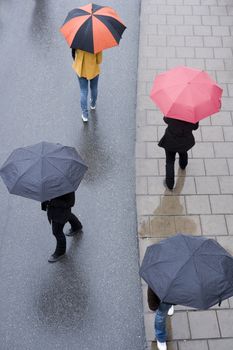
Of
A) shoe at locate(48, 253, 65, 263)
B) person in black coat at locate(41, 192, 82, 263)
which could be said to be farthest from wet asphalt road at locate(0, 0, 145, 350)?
person in black coat at locate(41, 192, 82, 263)

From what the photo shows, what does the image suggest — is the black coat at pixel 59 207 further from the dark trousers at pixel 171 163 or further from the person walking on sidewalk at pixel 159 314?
the dark trousers at pixel 171 163

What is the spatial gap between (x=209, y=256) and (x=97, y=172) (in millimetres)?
3184

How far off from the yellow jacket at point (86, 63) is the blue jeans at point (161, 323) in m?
3.60

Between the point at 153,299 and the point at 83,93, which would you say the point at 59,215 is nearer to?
the point at 153,299

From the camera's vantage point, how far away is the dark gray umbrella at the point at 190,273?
399 centimetres

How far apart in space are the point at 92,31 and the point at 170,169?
2099mm

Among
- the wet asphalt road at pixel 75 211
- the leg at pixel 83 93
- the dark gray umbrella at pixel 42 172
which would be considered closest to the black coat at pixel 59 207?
the dark gray umbrella at pixel 42 172

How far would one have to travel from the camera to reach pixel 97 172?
23.3 ft

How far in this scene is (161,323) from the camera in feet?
16.5

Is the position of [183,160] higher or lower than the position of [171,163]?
lower

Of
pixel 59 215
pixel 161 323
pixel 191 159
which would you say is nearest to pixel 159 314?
pixel 161 323

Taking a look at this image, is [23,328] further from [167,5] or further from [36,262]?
[167,5]

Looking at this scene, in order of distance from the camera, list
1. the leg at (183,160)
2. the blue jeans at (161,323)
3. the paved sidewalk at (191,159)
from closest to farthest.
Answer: the blue jeans at (161,323), the paved sidewalk at (191,159), the leg at (183,160)

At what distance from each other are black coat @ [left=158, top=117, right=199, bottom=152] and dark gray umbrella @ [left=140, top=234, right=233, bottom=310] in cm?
198
